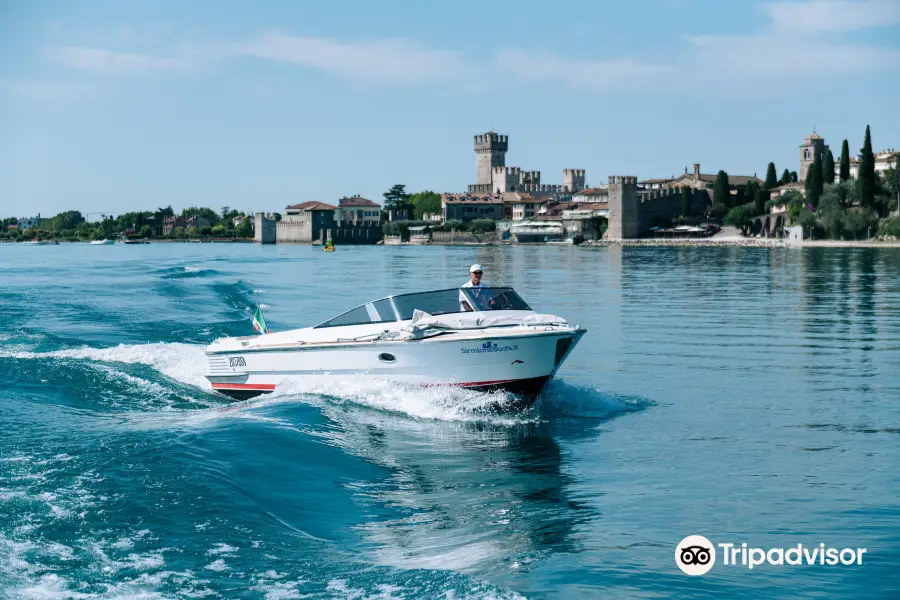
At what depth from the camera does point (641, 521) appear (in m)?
9.25

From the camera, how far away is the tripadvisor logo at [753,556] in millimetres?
8070

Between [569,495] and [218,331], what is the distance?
16.7m

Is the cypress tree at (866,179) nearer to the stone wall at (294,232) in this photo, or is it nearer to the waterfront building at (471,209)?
the waterfront building at (471,209)

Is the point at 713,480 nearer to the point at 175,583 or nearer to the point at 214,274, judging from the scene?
the point at 175,583

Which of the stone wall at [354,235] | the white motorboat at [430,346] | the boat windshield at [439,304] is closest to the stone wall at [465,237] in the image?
the stone wall at [354,235]

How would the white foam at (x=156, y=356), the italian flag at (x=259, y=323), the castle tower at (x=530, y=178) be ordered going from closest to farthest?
the italian flag at (x=259, y=323)
the white foam at (x=156, y=356)
the castle tower at (x=530, y=178)

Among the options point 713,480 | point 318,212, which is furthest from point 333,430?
point 318,212

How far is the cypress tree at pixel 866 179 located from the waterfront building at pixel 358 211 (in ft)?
311

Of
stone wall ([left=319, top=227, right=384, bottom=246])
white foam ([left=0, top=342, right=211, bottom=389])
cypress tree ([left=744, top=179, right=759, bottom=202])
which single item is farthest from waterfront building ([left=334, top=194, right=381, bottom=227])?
white foam ([left=0, top=342, right=211, bottom=389])

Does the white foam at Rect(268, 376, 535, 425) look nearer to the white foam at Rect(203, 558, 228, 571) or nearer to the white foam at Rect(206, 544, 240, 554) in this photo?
the white foam at Rect(206, 544, 240, 554)

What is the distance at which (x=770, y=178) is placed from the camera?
134625 millimetres

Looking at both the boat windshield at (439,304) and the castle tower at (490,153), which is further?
the castle tower at (490,153)

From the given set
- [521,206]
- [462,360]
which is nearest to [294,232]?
[521,206]

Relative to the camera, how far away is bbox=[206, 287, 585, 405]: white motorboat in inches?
542
